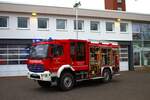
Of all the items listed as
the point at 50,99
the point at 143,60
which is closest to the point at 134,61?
the point at 143,60

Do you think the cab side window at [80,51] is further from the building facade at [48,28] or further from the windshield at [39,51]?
the building facade at [48,28]

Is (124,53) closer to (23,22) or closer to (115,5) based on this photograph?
(23,22)

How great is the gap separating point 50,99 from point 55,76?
249 cm

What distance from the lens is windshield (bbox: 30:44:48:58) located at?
14625 mm

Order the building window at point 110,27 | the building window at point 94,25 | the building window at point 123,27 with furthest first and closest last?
the building window at point 123,27 → the building window at point 110,27 → the building window at point 94,25

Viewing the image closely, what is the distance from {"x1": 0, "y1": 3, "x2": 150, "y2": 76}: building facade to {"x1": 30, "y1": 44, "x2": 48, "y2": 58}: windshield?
1005 centimetres

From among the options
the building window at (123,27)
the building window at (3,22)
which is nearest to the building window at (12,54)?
the building window at (3,22)

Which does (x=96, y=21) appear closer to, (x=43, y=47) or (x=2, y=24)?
(x=2, y=24)

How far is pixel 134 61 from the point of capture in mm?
33094

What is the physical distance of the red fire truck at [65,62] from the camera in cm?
1452

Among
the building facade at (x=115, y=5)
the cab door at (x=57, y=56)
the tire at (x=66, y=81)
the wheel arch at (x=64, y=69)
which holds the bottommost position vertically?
the tire at (x=66, y=81)

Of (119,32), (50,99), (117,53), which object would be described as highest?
(119,32)

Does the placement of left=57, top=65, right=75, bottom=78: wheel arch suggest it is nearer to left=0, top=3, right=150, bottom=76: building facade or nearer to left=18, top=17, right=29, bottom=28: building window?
left=0, top=3, right=150, bottom=76: building facade

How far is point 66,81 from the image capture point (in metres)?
15.2
